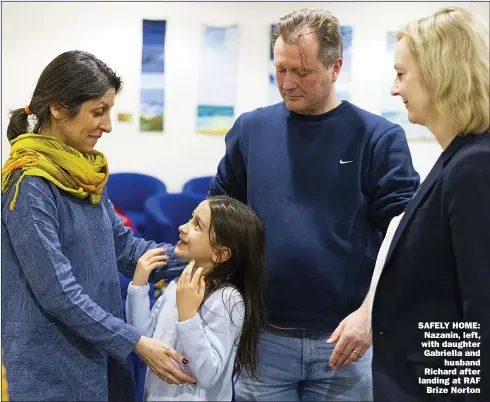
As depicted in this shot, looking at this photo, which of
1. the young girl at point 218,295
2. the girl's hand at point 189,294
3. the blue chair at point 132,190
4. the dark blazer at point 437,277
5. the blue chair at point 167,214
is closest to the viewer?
the dark blazer at point 437,277

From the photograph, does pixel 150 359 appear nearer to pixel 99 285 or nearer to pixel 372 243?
pixel 99 285

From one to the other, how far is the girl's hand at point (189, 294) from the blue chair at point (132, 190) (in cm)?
288

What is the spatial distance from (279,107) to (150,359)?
831 mm

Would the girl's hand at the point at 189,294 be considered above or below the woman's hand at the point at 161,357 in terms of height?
above

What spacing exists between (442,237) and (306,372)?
2.62ft

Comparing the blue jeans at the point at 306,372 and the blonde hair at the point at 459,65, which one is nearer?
the blonde hair at the point at 459,65

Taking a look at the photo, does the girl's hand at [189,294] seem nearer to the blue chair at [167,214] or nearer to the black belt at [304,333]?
the black belt at [304,333]

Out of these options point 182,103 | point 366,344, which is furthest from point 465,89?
point 182,103

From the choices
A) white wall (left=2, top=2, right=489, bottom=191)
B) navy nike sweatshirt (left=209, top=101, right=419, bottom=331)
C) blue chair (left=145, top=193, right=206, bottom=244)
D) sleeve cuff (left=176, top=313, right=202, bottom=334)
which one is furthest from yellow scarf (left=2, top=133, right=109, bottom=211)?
white wall (left=2, top=2, right=489, bottom=191)

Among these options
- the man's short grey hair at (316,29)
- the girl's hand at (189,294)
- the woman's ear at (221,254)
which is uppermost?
the man's short grey hair at (316,29)

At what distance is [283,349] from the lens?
6.27 ft

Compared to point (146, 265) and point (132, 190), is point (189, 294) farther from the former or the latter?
point (132, 190)

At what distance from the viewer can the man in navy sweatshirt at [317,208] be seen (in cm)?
187

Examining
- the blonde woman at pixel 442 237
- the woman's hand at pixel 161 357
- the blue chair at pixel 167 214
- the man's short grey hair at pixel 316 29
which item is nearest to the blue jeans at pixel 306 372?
the woman's hand at pixel 161 357
